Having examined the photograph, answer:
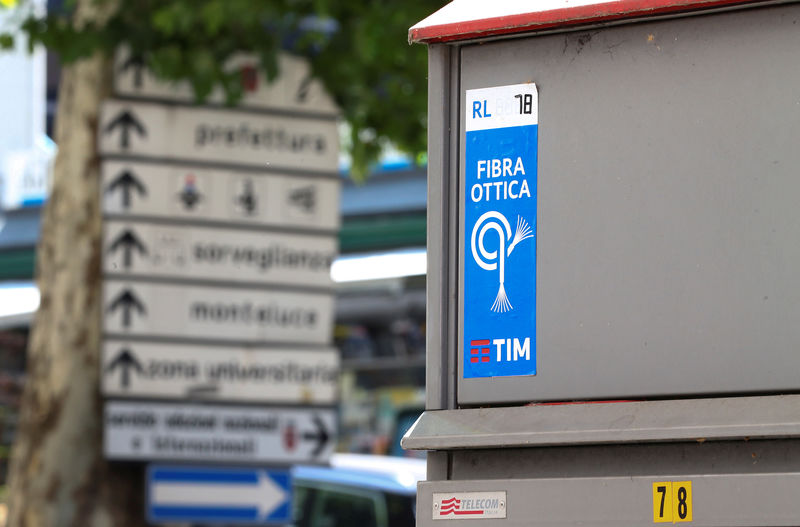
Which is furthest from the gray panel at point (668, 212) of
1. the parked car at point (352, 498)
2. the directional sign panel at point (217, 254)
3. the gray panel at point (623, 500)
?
the parked car at point (352, 498)

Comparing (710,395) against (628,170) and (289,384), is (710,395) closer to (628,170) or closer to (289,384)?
(628,170)

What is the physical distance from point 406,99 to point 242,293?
59.4 inches

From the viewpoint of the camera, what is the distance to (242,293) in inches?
279

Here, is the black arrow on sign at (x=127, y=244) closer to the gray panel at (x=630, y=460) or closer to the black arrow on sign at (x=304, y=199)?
the black arrow on sign at (x=304, y=199)

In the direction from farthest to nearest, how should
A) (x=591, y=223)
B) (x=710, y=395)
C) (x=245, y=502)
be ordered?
(x=245, y=502), (x=591, y=223), (x=710, y=395)

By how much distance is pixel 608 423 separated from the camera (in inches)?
91.2

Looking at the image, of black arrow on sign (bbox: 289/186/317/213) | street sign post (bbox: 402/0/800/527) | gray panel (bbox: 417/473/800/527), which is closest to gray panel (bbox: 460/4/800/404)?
street sign post (bbox: 402/0/800/527)

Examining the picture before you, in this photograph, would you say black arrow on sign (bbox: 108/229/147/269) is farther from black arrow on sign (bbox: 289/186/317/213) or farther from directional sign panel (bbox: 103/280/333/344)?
black arrow on sign (bbox: 289/186/317/213)

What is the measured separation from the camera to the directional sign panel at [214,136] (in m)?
7.02

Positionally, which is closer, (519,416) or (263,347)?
(519,416)

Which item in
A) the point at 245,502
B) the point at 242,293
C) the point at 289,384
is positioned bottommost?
the point at 245,502

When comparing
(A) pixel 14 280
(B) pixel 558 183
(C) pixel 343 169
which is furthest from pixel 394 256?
(B) pixel 558 183

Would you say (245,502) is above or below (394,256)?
below

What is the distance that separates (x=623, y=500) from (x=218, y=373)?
4.94 meters
